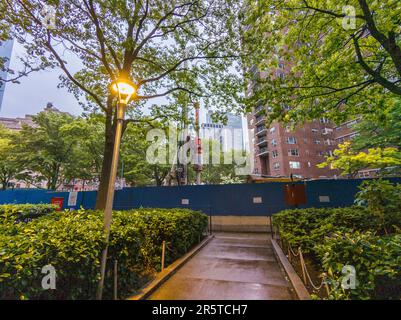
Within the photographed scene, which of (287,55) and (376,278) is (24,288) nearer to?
(376,278)

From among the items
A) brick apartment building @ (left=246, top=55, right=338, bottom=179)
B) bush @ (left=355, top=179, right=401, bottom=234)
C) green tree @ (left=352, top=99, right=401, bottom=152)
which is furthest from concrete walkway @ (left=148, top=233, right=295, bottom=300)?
brick apartment building @ (left=246, top=55, right=338, bottom=179)

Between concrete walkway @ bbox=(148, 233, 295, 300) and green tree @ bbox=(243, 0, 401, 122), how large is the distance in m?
4.94

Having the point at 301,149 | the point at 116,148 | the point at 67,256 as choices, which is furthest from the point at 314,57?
the point at 301,149

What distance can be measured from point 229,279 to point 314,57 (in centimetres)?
765

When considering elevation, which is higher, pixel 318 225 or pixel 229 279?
pixel 318 225

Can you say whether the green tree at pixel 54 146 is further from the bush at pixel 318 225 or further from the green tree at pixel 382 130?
the green tree at pixel 382 130

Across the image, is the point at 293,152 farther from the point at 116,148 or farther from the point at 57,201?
the point at 116,148

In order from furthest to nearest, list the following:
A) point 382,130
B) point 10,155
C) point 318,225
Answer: point 10,155 → point 382,130 → point 318,225

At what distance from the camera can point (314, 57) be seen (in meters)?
6.52

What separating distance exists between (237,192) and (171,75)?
25.1 feet

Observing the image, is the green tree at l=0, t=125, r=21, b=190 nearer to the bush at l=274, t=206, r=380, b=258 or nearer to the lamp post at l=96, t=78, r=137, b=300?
the lamp post at l=96, t=78, r=137, b=300

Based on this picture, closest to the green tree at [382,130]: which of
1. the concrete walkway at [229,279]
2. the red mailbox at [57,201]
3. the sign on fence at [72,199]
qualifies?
the concrete walkway at [229,279]

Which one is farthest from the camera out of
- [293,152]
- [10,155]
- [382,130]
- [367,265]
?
[293,152]

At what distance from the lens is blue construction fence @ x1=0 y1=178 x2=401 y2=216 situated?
999 cm
